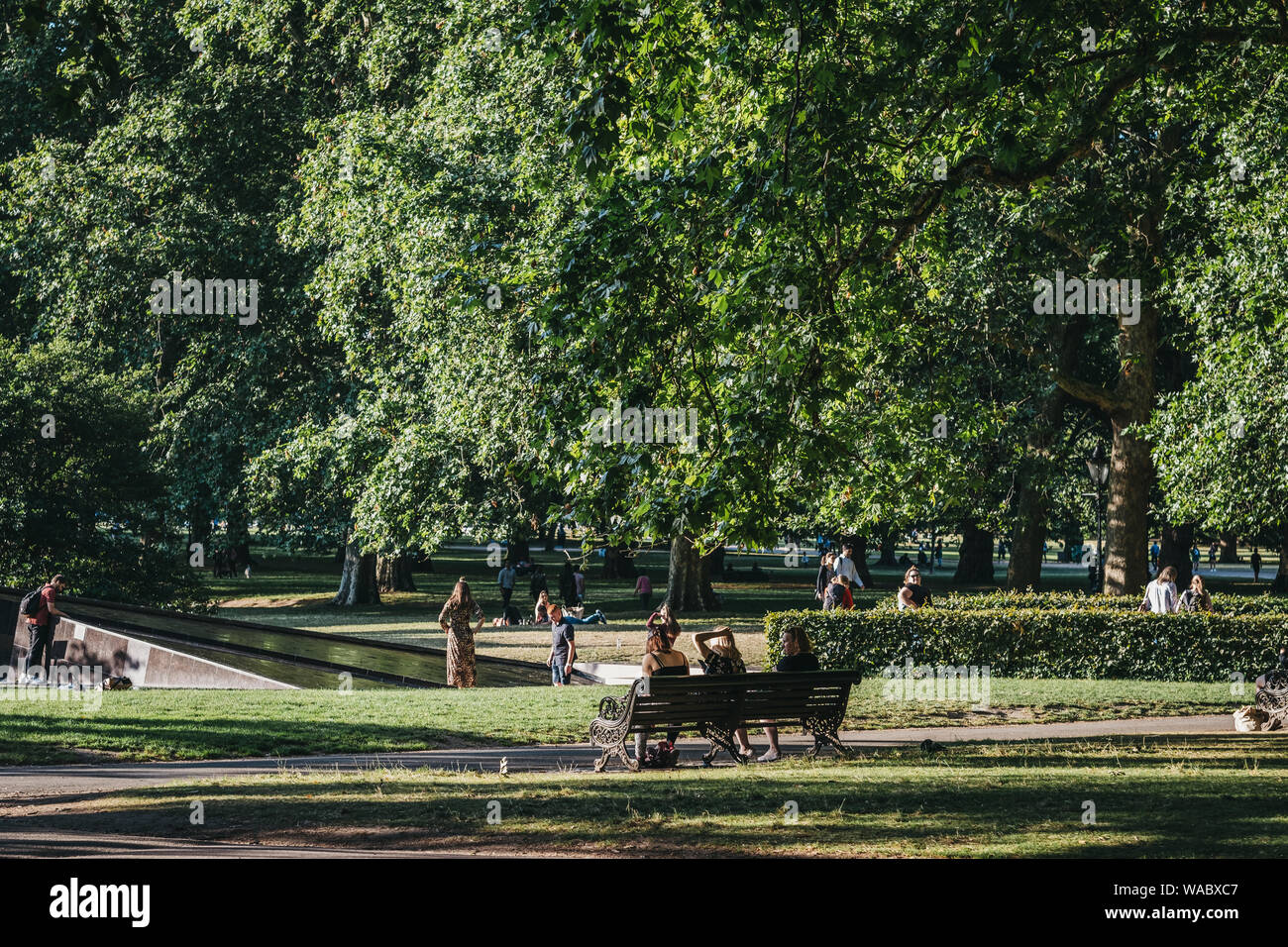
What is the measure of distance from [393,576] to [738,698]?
3238 centimetres

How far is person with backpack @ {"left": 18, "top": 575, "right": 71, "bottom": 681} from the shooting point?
17922mm

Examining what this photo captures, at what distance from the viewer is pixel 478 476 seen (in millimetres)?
28391

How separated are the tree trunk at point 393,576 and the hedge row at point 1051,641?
23748 millimetres

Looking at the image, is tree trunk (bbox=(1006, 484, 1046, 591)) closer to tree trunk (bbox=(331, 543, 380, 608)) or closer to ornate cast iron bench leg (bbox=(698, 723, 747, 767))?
tree trunk (bbox=(331, 543, 380, 608))

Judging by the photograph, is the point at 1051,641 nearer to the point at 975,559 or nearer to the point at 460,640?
the point at 460,640

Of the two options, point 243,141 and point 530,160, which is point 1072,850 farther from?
point 243,141

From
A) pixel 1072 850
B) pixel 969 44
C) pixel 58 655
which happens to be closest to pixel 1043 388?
pixel 969 44

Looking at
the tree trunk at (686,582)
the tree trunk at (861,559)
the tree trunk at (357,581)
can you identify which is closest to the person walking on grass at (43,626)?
the tree trunk at (686,582)

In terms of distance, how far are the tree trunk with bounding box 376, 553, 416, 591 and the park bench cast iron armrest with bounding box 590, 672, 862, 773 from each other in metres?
30.8

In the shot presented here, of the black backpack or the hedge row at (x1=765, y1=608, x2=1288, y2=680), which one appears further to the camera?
the hedge row at (x1=765, y1=608, x2=1288, y2=680)

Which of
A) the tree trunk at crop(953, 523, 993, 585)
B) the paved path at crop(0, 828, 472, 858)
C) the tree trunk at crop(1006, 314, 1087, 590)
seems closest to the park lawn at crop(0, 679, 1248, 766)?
the paved path at crop(0, 828, 472, 858)

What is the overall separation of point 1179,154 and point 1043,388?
556 cm

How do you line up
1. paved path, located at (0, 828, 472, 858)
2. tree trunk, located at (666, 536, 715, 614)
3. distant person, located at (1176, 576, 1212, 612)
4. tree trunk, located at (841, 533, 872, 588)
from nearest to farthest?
paved path, located at (0, 828, 472, 858) → distant person, located at (1176, 576, 1212, 612) → tree trunk, located at (666, 536, 715, 614) → tree trunk, located at (841, 533, 872, 588)

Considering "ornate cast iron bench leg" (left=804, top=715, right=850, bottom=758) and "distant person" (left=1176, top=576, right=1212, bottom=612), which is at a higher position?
"distant person" (left=1176, top=576, right=1212, bottom=612)
